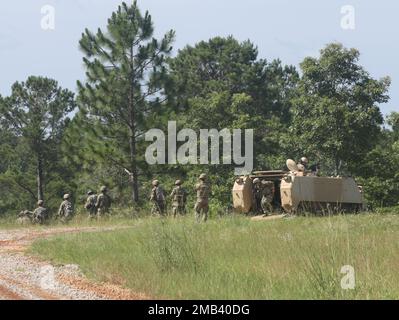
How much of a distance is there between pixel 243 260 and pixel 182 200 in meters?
11.5

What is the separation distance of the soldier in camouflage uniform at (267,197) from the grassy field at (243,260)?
16.8ft

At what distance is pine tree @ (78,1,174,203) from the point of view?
1374 inches

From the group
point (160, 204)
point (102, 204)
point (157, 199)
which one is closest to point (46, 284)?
point (157, 199)

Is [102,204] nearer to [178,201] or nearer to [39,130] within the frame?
[178,201]

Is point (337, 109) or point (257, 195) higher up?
point (337, 109)

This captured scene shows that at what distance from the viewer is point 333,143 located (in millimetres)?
30969

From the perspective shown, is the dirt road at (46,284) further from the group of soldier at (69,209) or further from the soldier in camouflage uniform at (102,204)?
the soldier in camouflage uniform at (102,204)

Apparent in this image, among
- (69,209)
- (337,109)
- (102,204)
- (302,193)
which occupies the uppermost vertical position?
(337,109)

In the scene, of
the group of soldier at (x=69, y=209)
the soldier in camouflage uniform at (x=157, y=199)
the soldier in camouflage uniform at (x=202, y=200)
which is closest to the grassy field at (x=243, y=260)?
the soldier in camouflage uniform at (x=202, y=200)

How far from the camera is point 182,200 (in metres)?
22.6

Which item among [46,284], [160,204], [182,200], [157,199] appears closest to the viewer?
[46,284]

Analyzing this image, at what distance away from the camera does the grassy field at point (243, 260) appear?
8.80 meters

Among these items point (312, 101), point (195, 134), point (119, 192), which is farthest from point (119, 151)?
point (312, 101)

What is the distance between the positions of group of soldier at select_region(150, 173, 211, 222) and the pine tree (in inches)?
450
